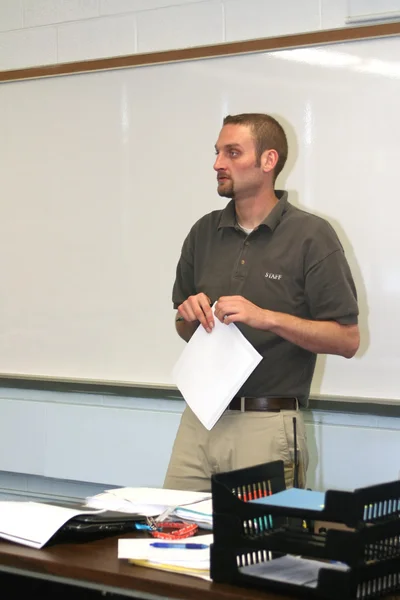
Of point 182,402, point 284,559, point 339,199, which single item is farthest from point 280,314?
point 182,402

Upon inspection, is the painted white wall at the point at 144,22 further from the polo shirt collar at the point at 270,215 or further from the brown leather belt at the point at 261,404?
the brown leather belt at the point at 261,404

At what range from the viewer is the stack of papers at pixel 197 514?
147cm

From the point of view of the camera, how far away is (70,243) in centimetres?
325

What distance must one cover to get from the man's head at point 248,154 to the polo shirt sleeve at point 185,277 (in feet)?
0.67

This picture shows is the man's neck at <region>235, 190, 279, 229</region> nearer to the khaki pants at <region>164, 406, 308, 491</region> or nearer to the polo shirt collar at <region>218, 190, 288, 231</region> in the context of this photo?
the polo shirt collar at <region>218, 190, 288, 231</region>

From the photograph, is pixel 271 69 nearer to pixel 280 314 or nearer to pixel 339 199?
pixel 339 199

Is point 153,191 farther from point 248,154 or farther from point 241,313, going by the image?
point 241,313

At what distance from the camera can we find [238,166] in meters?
2.12

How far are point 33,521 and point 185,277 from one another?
0.95 metres

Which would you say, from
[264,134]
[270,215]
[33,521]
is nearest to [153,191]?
[264,134]

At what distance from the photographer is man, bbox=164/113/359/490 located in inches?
77.2

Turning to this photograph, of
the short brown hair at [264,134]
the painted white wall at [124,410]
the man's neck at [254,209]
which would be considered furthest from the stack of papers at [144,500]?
the painted white wall at [124,410]

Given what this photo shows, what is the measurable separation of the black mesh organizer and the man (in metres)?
0.74

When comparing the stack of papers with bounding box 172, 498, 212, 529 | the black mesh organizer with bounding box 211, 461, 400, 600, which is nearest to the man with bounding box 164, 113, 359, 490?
the stack of papers with bounding box 172, 498, 212, 529
